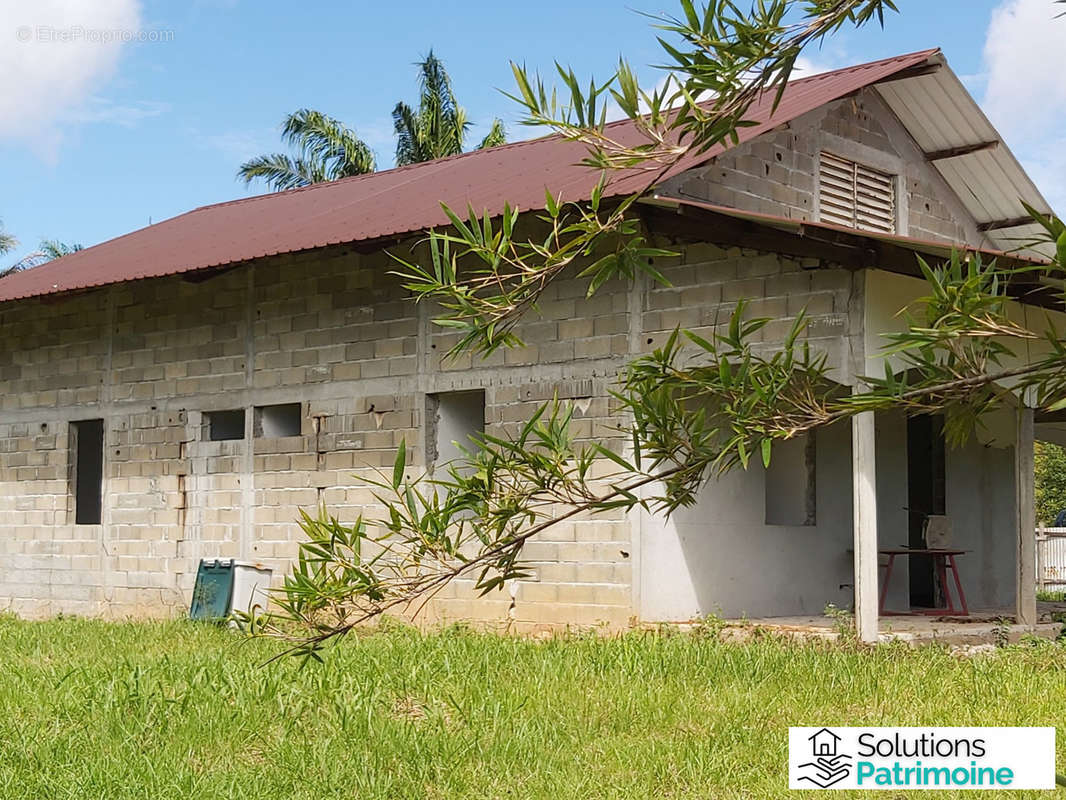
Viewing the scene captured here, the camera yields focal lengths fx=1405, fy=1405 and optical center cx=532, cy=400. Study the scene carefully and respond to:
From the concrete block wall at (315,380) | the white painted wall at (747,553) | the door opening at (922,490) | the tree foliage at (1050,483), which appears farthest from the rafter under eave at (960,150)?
the tree foliage at (1050,483)

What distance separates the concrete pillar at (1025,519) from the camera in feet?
38.9

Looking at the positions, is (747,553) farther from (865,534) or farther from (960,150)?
(960,150)

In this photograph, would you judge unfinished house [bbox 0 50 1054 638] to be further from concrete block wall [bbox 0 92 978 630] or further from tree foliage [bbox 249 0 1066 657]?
tree foliage [bbox 249 0 1066 657]

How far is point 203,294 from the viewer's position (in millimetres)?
14461

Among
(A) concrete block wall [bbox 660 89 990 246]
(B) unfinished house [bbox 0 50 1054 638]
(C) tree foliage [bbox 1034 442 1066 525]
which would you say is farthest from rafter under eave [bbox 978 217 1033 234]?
(C) tree foliage [bbox 1034 442 1066 525]

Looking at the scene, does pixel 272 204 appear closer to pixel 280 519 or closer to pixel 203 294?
pixel 203 294

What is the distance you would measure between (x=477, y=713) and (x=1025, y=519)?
20.7 ft

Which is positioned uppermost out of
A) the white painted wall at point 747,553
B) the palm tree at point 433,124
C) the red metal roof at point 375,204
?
the palm tree at point 433,124

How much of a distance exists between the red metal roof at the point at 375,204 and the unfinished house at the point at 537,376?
7cm

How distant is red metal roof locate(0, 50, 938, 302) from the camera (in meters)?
12.0

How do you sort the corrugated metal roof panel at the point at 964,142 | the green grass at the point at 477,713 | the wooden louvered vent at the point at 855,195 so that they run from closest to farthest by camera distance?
the green grass at the point at 477,713, the wooden louvered vent at the point at 855,195, the corrugated metal roof panel at the point at 964,142

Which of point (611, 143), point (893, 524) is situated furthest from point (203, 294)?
point (611, 143)

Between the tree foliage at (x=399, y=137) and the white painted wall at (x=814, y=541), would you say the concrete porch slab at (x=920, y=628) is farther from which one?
the tree foliage at (x=399, y=137)

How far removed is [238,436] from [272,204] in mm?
4189
